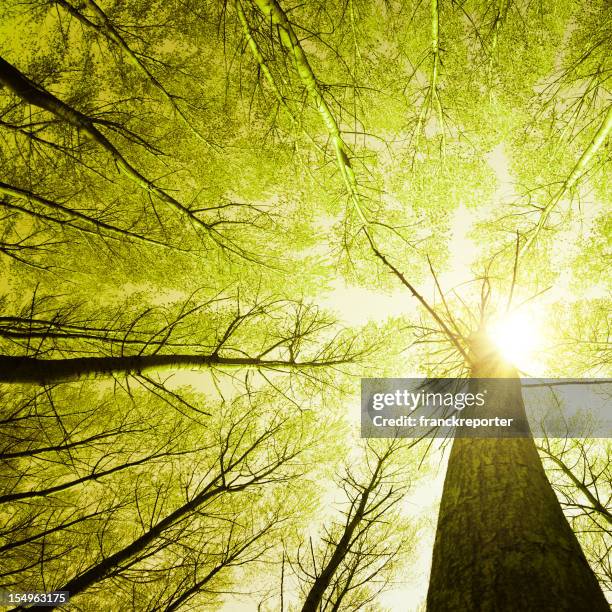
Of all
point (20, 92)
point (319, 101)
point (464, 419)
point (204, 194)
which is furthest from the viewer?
point (204, 194)

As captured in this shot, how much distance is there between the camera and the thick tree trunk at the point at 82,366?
5.53 feet

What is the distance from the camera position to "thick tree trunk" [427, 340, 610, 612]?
3.76 ft

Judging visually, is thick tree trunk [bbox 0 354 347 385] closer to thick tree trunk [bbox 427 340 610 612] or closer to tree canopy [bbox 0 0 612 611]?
tree canopy [bbox 0 0 612 611]

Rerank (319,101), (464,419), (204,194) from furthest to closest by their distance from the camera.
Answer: (204,194), (319,101), (464,419)

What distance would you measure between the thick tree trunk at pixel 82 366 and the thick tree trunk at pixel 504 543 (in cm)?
189

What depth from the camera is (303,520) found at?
5324 millimetres

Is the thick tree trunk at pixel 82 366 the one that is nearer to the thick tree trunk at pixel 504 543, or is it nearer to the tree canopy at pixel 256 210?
the tree canopy at pixel 256 210

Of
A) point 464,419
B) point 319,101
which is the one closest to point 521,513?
point 464,419

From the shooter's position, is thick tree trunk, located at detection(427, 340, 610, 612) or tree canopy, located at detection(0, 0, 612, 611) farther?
tree canopy, located at detection(0, 0, 612, 611)

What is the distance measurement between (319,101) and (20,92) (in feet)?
6.64

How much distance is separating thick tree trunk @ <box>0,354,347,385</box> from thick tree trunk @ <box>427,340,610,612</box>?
189 centimetres

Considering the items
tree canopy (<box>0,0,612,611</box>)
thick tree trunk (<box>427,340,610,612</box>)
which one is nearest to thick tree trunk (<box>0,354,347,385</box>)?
tree canopy (<box>0,0,612,611</box>)

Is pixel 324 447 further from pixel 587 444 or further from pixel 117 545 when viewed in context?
pixel 587 444

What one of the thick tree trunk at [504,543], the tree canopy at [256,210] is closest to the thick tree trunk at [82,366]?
the tree canopy at [256,210]
